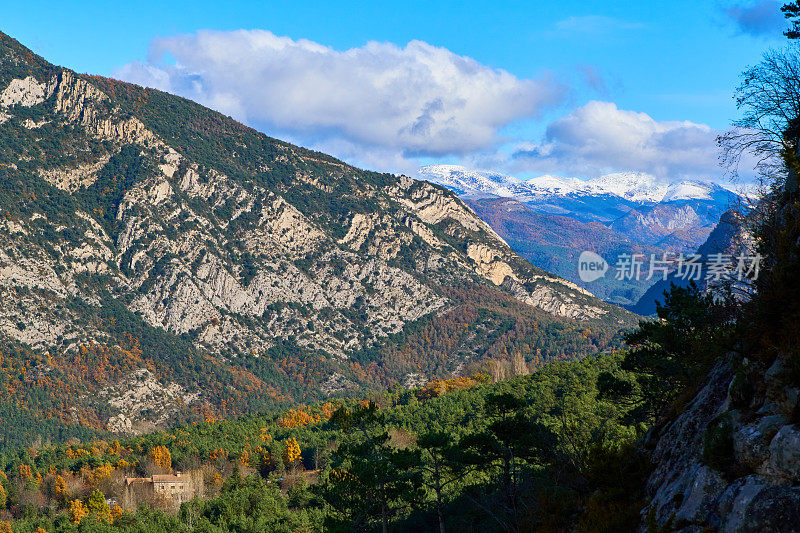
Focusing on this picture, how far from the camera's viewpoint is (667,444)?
18.0m

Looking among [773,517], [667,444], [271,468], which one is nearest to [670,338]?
[667,444]

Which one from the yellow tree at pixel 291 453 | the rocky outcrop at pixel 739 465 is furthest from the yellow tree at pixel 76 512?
the rocky outcrop at pixel 739 465

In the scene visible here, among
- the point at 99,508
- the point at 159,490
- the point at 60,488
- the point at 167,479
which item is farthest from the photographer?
the point at 167,479

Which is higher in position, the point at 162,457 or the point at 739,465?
the point at 739,465

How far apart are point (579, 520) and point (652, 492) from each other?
2292mm

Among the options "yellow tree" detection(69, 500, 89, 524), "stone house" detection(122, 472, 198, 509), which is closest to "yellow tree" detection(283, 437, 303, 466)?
"stone house" detection(122, 472, 198, 509)

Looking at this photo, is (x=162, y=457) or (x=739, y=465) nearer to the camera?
(x=739, y=465)

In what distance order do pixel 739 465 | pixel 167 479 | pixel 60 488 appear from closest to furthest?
pixel 739 465
pixel 60 488
pixel 167 479

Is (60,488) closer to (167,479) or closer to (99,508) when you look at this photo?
(167,479)

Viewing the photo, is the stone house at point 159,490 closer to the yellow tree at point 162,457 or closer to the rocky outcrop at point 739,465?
the yellow tree at point 162,457

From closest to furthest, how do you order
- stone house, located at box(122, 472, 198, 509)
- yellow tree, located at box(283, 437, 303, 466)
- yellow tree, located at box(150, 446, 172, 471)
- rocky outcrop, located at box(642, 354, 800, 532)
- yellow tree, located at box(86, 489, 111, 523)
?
rocky outcrop, located at box(642, 354, 800, 532) < yellow tree, located at box(86, 489, 111, 523) < stone house, located at box(122, 472, 198, 509) < yellow tree, located at box(283, 437, 303, 466) < yellow tree, located at box(150, 446, 172, 471)

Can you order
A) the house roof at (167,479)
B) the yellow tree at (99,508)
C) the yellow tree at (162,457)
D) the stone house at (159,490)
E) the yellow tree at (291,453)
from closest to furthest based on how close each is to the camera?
the yellow tree at (99,508)
the stone house at (159,490)
the house roof at (167,479)
the yellow tree at (291,453)
the yellow tree at (162,457)

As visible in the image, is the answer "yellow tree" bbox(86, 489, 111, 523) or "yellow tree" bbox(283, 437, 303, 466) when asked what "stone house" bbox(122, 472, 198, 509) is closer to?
"yellow tree" bbox(86, 489, 111, 523)

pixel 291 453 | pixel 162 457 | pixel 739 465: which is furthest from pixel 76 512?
pixel 739 465
